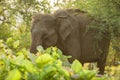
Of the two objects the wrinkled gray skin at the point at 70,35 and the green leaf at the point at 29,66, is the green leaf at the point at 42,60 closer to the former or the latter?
the green leaf at the point at 29,66

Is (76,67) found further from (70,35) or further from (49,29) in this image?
(70,35)

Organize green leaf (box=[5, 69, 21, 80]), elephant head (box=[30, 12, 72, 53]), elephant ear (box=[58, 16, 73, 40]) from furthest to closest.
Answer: elephant ear (box=[58, 16, 73, 40]) < elephant head (box=[30, 12, 72, 53]) < green leaf (box=[5, 69, 21, 80])

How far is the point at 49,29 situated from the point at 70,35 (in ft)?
2.82

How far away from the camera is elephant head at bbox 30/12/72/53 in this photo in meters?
11.2

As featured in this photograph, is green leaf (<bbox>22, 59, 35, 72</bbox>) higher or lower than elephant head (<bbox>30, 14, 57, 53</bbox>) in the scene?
higher

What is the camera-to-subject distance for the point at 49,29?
11.5 m

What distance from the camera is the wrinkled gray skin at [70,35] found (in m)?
11.4

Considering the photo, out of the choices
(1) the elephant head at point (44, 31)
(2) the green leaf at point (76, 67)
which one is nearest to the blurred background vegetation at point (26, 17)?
(1) the elephant head at point (44, 31)

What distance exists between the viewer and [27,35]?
14453 millimetres

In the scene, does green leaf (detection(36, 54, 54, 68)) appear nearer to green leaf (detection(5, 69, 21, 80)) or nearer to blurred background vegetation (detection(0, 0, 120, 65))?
green leaf (detection(5, 69, 21, 80))

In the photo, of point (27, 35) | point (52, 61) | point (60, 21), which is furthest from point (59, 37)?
point (52, 61)

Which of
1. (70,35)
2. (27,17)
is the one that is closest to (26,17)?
(27,17)

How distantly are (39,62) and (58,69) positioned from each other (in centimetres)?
9

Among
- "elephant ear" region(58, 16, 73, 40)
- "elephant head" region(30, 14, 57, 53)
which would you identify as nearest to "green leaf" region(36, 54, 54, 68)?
"elephant head" region(30, 14, 57, 53)
